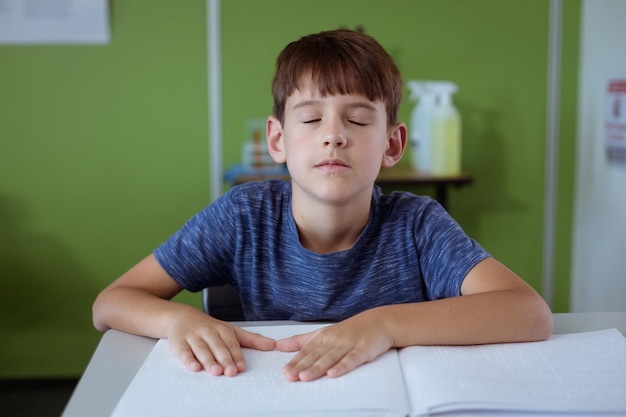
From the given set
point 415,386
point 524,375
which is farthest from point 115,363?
point 524,375

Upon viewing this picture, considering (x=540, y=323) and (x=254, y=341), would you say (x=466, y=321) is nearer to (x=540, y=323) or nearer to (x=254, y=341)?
(x=540, y=323)

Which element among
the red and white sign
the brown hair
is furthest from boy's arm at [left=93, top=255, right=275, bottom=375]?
the red and white sign

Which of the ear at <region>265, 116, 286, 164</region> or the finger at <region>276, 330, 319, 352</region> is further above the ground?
the ear at <region>265, 116, 286, 164</region>

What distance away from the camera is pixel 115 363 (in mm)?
863

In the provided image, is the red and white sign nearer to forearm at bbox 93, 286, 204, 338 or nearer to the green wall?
the green wall

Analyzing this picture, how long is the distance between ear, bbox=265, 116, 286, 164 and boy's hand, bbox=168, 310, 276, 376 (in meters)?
0.39

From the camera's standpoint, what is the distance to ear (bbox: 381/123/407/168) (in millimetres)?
1241

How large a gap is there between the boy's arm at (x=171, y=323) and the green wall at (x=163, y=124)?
1.27m

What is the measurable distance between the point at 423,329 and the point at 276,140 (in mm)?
489

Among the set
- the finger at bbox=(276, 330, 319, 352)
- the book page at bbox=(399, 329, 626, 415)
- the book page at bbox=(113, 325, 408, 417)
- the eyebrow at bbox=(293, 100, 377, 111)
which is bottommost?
the book page at bbox=(113, 325, 408, 417)

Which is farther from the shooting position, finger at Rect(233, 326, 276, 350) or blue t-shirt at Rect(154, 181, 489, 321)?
blue t-shirt at Rect(154, 181, 489, 321)

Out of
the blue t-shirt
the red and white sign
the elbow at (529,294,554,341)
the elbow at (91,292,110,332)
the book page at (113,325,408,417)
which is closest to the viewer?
the book page at (113,325,408,417)

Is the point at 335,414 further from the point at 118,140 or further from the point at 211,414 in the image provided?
the point at 118,140

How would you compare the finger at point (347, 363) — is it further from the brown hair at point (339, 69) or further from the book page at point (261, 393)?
the brown hair at point (339, 69)
